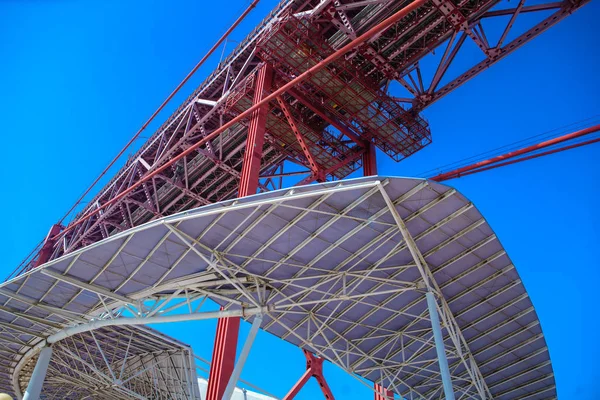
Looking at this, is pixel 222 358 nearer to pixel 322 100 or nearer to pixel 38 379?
pixel 38 379

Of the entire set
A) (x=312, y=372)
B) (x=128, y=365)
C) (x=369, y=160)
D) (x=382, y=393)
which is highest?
(x=369, y=160)

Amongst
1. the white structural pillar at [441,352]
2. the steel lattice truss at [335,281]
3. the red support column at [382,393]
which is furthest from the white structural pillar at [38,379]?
the white structural pillar at [441,352]

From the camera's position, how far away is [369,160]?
102 ft

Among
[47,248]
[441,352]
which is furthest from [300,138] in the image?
[47,248]

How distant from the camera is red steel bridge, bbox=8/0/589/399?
24359 mm

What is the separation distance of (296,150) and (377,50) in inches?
347

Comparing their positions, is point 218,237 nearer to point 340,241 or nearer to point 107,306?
point 340,241

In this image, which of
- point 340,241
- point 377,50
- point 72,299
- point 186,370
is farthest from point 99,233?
point 340,241

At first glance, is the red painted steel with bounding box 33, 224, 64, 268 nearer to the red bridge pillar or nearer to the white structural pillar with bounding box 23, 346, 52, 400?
the white structural pillar with bounding box 23, 346, 52, 400

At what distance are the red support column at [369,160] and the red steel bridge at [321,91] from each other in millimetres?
71

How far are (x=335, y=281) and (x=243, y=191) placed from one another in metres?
5.90

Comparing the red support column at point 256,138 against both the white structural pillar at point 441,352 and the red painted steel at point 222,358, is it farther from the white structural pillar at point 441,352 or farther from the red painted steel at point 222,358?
the white structural pillar at point 441,352

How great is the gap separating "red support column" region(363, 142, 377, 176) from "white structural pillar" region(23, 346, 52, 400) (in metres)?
18.7

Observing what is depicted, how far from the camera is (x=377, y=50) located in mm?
27359
